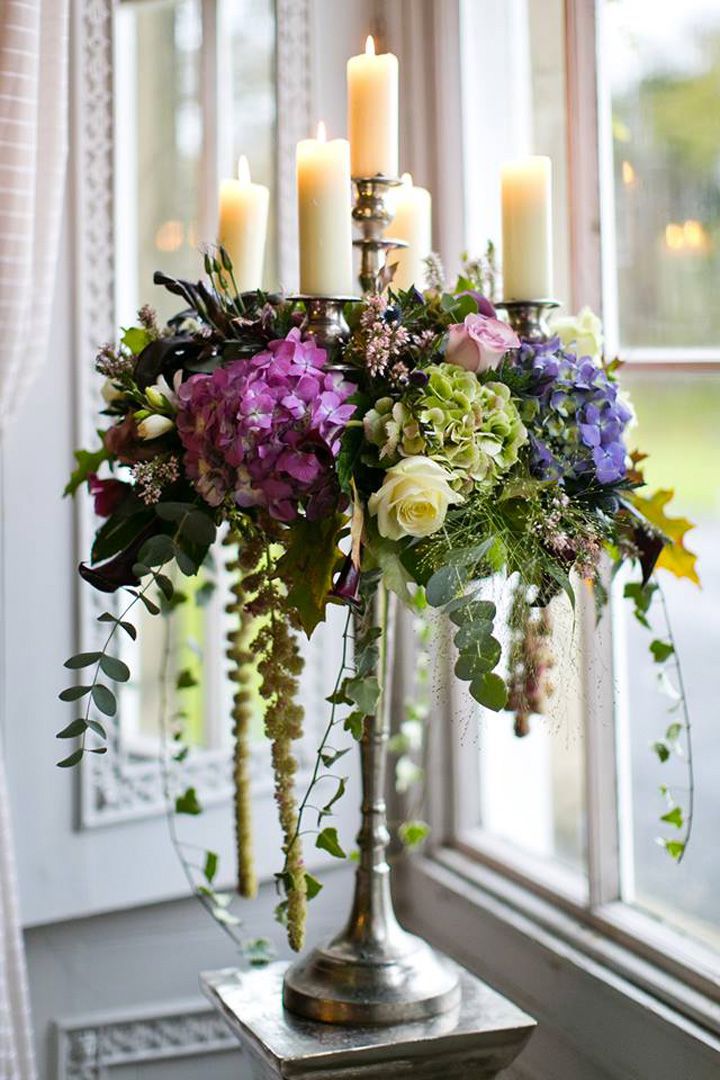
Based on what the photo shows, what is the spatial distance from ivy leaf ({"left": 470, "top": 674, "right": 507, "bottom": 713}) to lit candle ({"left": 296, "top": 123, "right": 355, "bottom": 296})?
40 cm

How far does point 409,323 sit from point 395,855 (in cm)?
108

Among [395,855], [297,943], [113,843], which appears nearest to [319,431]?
[297,943]

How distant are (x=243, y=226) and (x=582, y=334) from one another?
0.37 metres

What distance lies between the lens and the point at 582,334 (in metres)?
1.26

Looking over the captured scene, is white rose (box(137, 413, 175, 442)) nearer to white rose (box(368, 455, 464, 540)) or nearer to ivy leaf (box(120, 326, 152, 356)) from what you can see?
ivy leaf (box(120, 326, 152, 356))

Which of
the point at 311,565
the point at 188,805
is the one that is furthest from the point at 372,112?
the point at 188,805

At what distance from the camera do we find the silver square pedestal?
1208mm

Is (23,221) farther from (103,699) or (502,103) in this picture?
(502,103)

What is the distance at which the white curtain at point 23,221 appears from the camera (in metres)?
1.43

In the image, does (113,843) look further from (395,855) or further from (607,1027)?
(607,1027)

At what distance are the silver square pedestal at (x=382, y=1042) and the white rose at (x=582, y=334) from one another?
2.32ft

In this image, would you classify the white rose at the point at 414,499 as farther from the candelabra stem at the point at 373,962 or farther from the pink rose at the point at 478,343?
the candelabra stem at the point at 373,962

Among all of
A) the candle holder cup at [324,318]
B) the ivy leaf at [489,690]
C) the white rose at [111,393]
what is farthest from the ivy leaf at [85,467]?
the ivy leaf at [489,690]

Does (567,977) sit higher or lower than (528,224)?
lower
